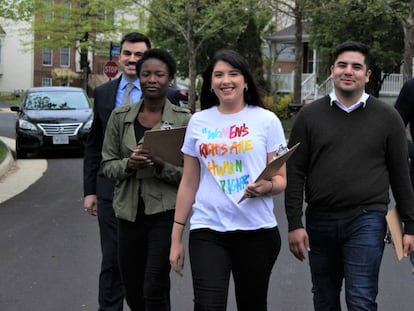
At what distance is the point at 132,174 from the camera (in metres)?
3.82

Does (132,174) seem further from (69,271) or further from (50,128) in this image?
(50,128)

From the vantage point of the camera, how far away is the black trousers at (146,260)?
368cm

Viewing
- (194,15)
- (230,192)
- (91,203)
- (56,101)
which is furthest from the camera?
(194,15)

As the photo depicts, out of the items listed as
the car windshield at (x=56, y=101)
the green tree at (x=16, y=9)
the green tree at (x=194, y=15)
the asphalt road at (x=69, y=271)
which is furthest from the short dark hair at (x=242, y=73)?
the green tree at (x=194, y=15)

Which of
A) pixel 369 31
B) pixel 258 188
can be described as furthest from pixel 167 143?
pixel 369 31

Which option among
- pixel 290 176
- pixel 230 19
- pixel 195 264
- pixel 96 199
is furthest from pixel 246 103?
pixel 230 19

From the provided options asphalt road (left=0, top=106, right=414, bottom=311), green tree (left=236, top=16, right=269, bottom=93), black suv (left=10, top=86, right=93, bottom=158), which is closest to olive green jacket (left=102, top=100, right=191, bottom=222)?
asphalt road (left=0, top=106, right=414, bottom=311)

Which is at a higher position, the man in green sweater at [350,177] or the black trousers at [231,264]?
the man in green sweater at [350,177]

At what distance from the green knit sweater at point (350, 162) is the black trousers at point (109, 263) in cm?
129

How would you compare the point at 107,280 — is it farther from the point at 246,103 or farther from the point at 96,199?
the point at 246,103

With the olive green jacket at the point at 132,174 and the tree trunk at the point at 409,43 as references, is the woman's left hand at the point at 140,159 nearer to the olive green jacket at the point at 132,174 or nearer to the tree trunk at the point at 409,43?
the olive green jacket at the point at 132,174

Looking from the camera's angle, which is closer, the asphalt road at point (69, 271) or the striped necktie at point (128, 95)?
the striped necktie at point (128, 95)

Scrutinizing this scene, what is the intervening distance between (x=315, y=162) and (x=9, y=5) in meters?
17.4

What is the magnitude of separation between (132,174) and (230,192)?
29.6 inches
